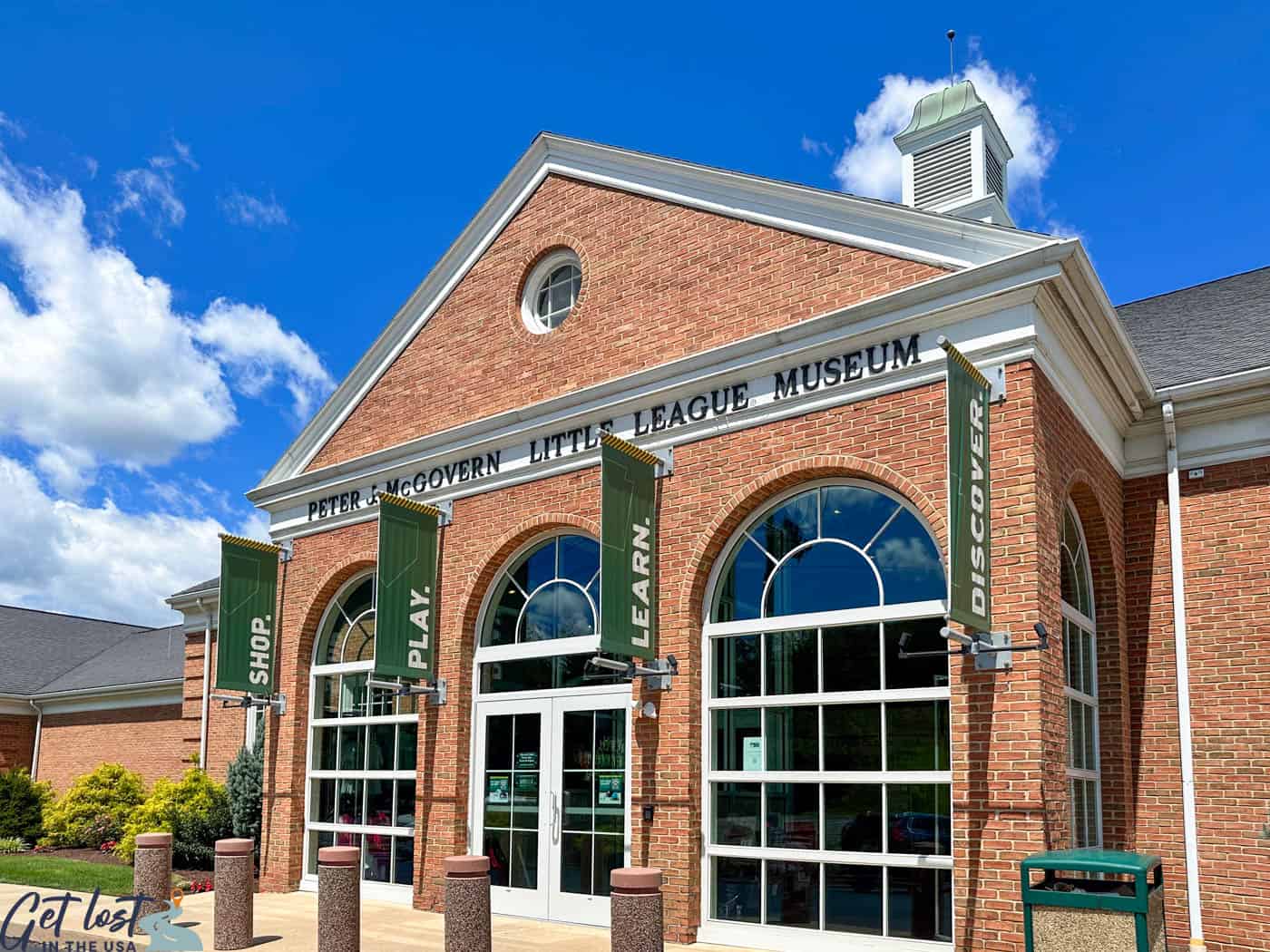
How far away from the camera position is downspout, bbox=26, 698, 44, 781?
30.0 meters

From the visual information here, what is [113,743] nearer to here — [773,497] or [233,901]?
[233,901]

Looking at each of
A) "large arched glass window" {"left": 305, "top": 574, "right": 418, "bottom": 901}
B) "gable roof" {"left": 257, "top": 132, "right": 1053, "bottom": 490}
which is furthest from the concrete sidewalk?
"gable roof" {"left": 257, "top": 132, "right": 1053, "bottom": 490}

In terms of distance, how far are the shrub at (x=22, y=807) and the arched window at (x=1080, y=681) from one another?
20861 mm

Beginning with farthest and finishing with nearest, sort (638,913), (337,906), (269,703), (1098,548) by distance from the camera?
(269,703) → (1098,548) → (337,906) → (638,913)

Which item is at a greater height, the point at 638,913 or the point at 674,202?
the point at 674,202

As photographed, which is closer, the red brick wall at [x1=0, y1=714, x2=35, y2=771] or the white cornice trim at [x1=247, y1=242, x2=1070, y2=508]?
the white cornice trim at [x1=247, y1=242, x2=1070, y2=508]

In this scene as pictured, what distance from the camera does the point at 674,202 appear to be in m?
13.3

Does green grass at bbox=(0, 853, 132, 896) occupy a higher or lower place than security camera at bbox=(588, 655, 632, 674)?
lower

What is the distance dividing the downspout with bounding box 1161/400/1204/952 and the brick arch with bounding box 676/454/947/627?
11.4 feet

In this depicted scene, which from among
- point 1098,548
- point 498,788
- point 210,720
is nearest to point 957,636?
point 1098,548

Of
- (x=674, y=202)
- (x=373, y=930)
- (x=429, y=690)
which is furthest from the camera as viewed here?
(x=429, y=690)

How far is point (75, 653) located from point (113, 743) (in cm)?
915

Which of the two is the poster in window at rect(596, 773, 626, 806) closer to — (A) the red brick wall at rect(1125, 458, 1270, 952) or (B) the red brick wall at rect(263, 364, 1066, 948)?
(B) the red brick wall at rect(263, 364, 1066, 948)

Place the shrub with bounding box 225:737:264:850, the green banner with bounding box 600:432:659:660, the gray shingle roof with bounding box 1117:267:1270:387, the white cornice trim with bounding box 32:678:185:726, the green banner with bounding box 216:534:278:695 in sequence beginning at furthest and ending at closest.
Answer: the white cornice trim with bounding box 32:678:185:726, the shrub with bounding box 225:737:264:850, the green banner with bounding box 216:534:278:695, the gray shingle roof with bounding box 1117:267:1270:387, the green banner with bounding box 600:432:659:660
